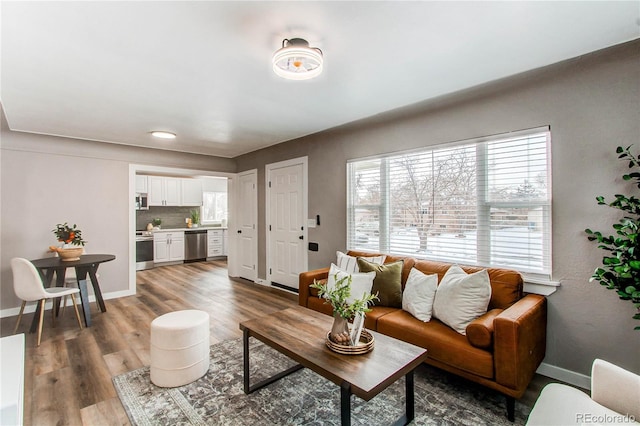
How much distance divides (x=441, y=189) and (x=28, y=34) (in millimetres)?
3356

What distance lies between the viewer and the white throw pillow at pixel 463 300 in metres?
2.24

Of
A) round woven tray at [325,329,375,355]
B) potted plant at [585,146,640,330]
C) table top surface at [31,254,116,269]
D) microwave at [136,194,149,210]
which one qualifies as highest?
microwave at [136,194,149,210]

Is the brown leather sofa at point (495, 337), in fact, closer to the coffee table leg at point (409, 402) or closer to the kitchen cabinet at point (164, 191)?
the coffee table leg at point (409, 402)

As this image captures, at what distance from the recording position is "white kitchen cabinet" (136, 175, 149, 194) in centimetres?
709

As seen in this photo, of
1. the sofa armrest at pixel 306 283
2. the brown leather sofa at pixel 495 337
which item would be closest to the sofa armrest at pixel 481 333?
the brown leather sofa at pixel 495 337

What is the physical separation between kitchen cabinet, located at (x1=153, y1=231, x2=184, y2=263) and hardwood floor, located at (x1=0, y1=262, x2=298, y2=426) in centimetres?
134

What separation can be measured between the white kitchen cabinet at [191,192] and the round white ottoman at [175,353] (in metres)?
6.13

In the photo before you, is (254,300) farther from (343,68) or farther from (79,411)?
(343,68)

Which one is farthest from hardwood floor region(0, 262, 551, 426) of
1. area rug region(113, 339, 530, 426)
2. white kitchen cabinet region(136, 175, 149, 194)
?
white kitchen cabinet region(136, 175, 149, 194)

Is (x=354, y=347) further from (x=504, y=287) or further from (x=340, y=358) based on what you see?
(x=504, y=287)

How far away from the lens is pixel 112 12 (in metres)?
1.61

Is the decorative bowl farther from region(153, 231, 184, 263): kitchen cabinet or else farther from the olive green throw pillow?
the olive green throw pillow

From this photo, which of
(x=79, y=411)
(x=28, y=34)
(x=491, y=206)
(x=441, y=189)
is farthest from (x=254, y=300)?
(x=28, y=34)

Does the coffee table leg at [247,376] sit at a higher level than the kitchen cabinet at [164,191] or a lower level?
lower
